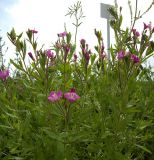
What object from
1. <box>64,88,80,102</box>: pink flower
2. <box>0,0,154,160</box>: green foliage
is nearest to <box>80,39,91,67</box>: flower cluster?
<box>0,0,154,160</box>: green foliage

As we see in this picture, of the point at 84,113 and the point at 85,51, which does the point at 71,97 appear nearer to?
the point at 84,113

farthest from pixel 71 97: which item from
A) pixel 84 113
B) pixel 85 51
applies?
pixel 85 51

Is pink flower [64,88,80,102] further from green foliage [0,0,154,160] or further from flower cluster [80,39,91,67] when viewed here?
flower cluster [80,39,91,67]

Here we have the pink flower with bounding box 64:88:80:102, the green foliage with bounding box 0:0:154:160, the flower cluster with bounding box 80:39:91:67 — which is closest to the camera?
the pink flower with bounding box 64:88:80:102

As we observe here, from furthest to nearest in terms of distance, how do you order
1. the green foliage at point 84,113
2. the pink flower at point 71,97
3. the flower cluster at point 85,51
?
the flower cluster at point 85,51
the green foliage at point 84,113
the pink flower at point 71,97

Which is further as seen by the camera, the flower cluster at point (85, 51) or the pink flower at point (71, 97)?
the flower cluster at point (85, 51)

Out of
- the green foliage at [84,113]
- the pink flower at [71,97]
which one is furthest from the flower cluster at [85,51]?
the pink flower at [71,97]

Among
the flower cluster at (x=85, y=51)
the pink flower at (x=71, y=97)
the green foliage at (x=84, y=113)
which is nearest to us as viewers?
the pink flower at (x=71, y=97)

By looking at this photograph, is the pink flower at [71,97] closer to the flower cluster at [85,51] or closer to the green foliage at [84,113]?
the green foliage at [84,113]

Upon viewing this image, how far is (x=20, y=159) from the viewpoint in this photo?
221 centimetres

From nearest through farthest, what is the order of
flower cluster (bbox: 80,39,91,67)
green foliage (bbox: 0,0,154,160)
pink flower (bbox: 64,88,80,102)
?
1. pink flower (bbox: 64,88,80,102)
2. green foliage (bbox: 0,0,154,160)
3. flower cluster (bbox: 80,39,91,67)

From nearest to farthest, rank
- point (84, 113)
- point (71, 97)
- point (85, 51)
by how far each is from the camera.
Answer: point (71, 97), point (84, 113), point (85, 51)

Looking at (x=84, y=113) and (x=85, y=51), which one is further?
(x=85, y=51)

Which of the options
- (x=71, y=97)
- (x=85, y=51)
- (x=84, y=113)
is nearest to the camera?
(x=71, y=97)
